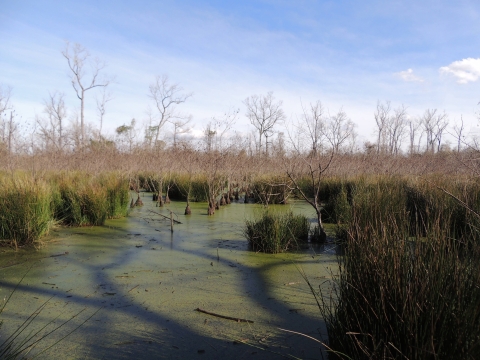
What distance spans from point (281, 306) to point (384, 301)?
1.28m

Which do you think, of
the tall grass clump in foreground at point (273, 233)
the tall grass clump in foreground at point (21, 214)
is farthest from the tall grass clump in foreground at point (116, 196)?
the tall grass clump in foreground at point (273, 233)

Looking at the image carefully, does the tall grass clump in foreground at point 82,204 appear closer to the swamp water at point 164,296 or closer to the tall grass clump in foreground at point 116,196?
the tall grass clump in foreground at point 116,196

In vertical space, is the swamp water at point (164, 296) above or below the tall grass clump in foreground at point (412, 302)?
below

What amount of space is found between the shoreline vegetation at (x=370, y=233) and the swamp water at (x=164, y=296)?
28cm

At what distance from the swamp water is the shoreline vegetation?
280 millimetres

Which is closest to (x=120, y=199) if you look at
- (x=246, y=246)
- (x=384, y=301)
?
(x=246, y=246)

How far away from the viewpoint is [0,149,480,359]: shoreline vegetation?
154cm

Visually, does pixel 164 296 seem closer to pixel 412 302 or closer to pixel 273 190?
pixel 412 302

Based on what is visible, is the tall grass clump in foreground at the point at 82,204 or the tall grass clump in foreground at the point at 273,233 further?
the tall grass clump in foreground at the point at 82,204

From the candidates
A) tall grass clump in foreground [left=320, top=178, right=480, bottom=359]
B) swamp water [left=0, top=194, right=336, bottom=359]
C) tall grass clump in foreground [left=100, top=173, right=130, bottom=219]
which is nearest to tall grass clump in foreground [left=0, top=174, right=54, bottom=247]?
swamp water [left=0, top=194, right=336, bottom=359]

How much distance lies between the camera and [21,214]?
177 inches

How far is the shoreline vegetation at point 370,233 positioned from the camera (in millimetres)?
1545

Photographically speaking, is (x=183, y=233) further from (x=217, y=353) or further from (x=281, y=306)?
(x=217, y=353)

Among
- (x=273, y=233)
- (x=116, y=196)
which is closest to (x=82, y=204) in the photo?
(x=116, y=196)
